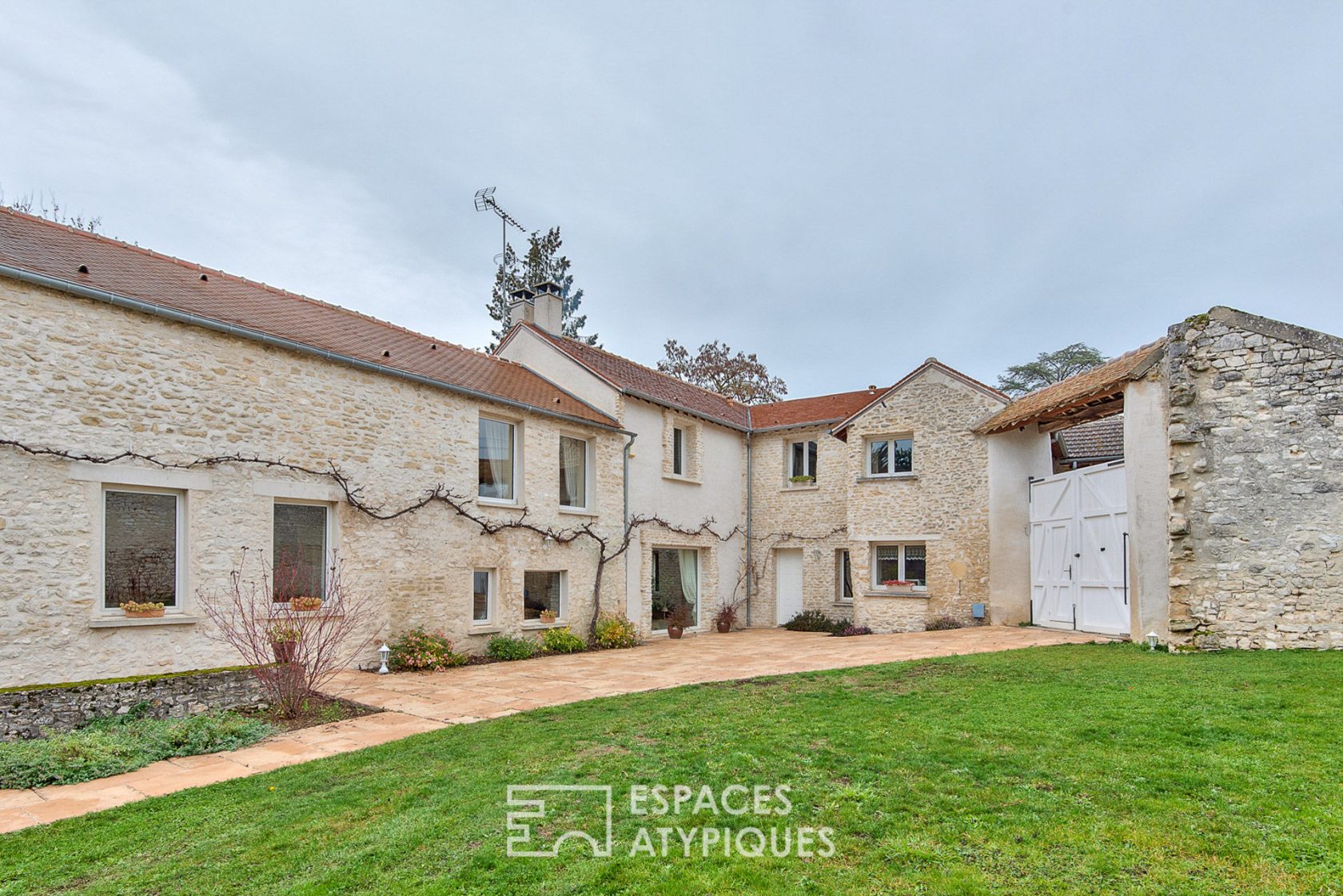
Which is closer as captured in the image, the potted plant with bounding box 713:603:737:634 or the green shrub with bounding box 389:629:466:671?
the green shrub with bounding box 389:629:466:671

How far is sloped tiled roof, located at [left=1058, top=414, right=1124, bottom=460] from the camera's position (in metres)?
15.8

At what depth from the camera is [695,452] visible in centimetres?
1761

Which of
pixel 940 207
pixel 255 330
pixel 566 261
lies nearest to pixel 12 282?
pixel 255 330

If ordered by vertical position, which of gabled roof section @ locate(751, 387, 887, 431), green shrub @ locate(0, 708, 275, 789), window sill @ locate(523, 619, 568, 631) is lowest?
window sill @ locate(523, 619, 568, 631)

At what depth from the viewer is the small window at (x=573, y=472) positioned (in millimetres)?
14328

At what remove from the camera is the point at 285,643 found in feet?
25.7

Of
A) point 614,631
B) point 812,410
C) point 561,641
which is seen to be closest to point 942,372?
point 812,410

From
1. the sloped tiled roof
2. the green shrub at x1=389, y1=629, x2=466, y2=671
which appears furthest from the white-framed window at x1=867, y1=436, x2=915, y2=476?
the green shrub at x1=389, y1=629, x2=466, y2=671

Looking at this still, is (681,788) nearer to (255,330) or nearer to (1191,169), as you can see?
(255,330)

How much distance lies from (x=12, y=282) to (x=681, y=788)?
27.7 ft

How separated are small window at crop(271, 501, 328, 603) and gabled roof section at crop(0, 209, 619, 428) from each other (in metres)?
2.27

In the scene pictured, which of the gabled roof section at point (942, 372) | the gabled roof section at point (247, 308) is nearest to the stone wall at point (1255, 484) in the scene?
the gabled roof section at point (942, 372)

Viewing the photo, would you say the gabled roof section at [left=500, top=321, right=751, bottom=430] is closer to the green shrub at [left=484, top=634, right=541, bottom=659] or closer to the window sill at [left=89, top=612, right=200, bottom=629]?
the green shrub at [left=484, top=634, right=541, bottom=659]

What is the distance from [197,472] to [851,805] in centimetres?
836
